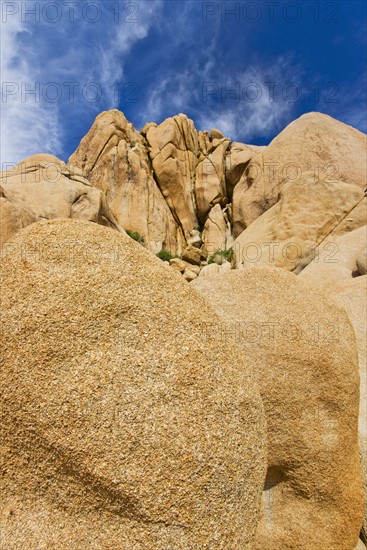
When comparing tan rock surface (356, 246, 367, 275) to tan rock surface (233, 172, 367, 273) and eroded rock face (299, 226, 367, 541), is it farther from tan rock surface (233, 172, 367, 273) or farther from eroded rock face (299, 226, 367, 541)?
tan rock surface (233, 172, 367, 273)

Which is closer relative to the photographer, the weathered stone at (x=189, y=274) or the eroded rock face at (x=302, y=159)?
the eroded rock face at (x=302, y=159)

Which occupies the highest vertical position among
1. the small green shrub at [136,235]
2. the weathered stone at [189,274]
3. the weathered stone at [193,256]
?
the small green shrub at [136,235]

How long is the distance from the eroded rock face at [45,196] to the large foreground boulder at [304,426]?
626 cm

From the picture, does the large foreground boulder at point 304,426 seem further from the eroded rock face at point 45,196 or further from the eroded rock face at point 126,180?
the eroded rock face at point 126,180

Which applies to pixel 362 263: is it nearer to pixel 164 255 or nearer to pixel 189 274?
pixel 189 274

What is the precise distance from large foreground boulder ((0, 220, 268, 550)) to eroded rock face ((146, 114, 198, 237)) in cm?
2690

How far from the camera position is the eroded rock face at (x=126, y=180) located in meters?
26.8

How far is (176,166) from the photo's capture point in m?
28.7

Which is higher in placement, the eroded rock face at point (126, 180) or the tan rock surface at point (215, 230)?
the eroded rock face at point (126, 180)

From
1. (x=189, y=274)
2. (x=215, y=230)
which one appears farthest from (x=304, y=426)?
(x=215, y=230)

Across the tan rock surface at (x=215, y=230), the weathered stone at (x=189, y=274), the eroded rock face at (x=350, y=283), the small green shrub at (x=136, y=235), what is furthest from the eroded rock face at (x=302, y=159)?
the small green shrub at (x=136, y=235)

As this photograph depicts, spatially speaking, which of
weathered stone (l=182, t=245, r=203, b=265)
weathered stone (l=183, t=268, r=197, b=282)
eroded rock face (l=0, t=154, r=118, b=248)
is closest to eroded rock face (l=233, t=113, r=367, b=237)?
weathered stone (l=182, t=245, r=203, b=265)

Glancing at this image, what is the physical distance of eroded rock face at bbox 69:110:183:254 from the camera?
26781 millimetres

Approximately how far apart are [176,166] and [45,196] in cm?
1990
